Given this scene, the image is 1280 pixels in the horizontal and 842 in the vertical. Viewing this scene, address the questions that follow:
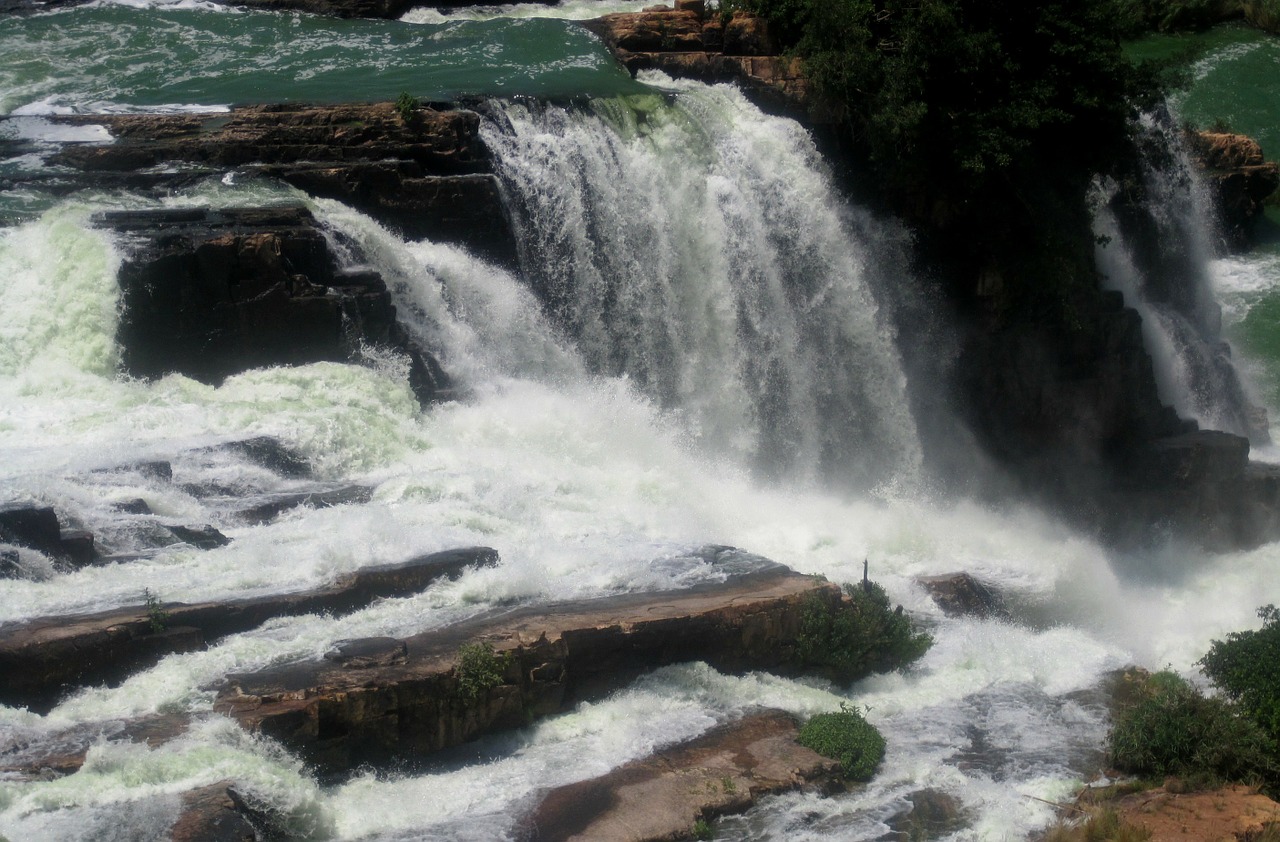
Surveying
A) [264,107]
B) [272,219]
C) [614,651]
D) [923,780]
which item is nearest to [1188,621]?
[923,780]

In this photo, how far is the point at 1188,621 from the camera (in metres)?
18.3

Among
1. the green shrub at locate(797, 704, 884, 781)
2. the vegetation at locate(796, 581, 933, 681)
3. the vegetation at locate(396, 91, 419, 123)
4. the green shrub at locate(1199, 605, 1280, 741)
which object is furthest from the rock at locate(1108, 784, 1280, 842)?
the vegetation at locate(396, 91, 419, 123)

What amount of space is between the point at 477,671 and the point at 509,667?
32 cm

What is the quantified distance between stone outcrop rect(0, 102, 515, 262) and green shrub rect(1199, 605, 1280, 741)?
10588 millimetres

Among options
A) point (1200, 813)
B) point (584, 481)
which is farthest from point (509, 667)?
point (1200, 813)

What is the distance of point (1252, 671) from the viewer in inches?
525

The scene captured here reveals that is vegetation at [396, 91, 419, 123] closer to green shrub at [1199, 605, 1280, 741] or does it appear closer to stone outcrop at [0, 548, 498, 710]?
stone outcrop at [0, 548, 498, 710]

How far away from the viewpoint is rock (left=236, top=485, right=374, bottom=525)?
541 inches


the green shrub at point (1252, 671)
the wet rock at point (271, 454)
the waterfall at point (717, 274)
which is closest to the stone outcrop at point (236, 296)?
the wet rock at point (271, 454)

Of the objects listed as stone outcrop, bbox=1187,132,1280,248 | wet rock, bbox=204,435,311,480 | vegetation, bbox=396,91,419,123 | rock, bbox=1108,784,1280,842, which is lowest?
rock, bbox=1108,784,1280,842

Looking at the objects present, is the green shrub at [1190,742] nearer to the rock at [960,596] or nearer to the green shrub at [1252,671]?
the green shrub at [1252,671]

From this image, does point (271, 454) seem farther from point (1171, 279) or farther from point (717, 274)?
point (1171, 279)

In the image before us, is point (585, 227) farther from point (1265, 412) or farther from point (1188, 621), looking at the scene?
point (1265, 412)

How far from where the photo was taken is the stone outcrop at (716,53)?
874 inches
